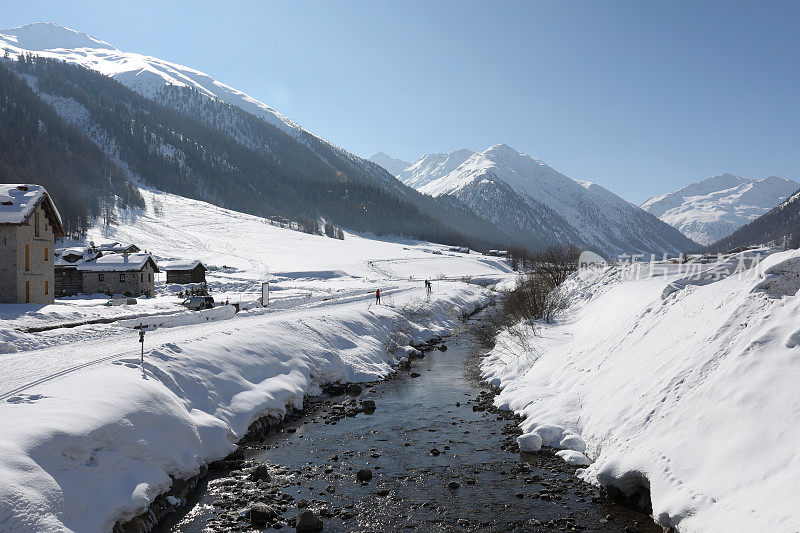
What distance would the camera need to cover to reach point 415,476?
16781 millimetres

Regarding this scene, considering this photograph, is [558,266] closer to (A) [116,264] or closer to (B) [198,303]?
(B) [198,303]

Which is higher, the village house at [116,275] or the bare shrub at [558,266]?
the bare shrub at [558,266]

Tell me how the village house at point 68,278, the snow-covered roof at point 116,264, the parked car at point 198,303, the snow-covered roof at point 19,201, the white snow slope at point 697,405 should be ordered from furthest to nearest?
the village house at point 68,278, the snow-covered roof at point 116,264, the parked car at point 198,303, the snow-covered roof at point 19,201, the white snow slope at point 697,405

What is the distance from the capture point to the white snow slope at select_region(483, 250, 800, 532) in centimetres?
1093

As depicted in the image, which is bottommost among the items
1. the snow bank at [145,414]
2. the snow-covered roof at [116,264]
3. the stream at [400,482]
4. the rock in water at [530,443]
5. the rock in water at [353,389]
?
the rock in water at [353,389]

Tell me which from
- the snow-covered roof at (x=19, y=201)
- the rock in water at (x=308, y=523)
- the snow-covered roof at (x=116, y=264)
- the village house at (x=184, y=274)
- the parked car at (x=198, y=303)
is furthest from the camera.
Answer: the village house at (x=184, y=274)

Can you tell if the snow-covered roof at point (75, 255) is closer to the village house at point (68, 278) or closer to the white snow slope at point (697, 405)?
the village house at point (68, 278)

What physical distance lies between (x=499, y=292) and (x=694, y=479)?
257 ft

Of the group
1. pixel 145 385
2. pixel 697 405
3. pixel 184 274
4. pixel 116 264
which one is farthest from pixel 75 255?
pixel 697 405

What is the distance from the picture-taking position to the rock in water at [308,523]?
13398 mm

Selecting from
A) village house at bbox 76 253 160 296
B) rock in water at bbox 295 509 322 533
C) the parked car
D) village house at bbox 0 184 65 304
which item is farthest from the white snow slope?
village house at bbox 76 253 160 296

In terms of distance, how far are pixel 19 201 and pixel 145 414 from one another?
31379 millimetres

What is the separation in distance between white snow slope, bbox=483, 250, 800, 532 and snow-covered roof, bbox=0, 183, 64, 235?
36.7 metres

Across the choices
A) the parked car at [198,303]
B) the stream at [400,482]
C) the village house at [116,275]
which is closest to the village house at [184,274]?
the village house at [116,275]
